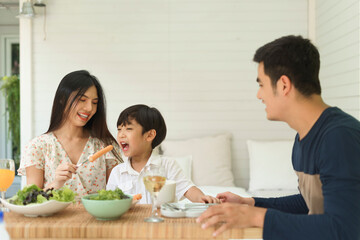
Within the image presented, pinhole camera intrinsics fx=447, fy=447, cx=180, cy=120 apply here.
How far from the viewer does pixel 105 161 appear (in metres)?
2.61

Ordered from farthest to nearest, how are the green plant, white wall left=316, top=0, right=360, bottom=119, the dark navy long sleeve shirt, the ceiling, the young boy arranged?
the green plant
the ceiling
white wall left=316, top=0, right=360, bottom=119
the young boy
the dark navy long sleeve shirt

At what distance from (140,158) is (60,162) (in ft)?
1.54

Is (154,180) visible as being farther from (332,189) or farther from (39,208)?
(332,189)

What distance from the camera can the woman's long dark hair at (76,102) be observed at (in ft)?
8.09

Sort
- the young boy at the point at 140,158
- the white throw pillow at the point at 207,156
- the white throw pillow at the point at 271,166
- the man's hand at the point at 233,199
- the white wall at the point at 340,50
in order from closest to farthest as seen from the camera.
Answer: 1. the man's hand at the point at 233,199
2. the young boy at the point at 140,158
3. the white wall at the point at 340,50
4. the white throw pillow at the point at 271,166
5. the white throw pillow at the point at 207,156

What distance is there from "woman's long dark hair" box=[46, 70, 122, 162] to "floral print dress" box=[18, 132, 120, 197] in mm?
61

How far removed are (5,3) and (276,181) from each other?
13.1 ft

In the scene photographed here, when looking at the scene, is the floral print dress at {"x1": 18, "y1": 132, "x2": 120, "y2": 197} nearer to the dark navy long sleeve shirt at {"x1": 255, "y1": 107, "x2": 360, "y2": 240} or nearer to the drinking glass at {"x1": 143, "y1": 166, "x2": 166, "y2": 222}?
the drinking glass at {"x1": 143, "y1": 166, "x2": 166, "y2": 222}

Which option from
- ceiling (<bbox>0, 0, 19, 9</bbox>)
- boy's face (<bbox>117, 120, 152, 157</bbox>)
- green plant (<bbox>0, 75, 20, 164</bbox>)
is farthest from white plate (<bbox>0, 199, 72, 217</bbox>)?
green plant (<bbox>0, 75, 20, 164</bbox>)

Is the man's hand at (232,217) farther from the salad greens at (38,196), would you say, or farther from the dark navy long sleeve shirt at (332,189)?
the salad greens at (38,196)

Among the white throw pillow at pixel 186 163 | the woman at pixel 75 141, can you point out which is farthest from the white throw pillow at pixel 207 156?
the woman at pixel 75 141

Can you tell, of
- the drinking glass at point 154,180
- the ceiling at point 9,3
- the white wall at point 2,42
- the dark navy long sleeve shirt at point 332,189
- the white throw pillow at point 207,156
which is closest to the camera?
the dark navy long sleeve shirt at point 332,189

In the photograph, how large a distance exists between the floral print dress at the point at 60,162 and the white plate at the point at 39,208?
2.87 ft

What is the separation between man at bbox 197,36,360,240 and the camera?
4.54ft
